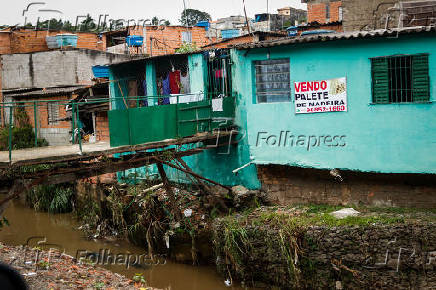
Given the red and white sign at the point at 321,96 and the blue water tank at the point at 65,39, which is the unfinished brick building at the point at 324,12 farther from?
the red and white sign at the point at 321,96

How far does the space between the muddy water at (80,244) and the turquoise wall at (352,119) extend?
143 inches

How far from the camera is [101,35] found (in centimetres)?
3022

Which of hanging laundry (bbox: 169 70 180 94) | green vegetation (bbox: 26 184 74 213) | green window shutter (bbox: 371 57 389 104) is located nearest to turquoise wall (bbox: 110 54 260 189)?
hanging laundry (bbox: 169 70 180 94)

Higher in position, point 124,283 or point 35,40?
point 35,40

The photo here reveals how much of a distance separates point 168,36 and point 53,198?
13.7 meters

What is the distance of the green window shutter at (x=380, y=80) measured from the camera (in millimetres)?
11312

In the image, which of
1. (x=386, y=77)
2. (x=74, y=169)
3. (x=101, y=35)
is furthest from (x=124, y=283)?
(x=101, y=35)

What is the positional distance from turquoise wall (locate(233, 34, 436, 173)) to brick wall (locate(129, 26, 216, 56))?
1472 centimetres

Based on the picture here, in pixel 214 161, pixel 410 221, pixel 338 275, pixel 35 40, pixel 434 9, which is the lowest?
pixel 338 275

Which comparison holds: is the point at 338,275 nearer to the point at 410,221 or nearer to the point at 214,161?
the point at 410,221

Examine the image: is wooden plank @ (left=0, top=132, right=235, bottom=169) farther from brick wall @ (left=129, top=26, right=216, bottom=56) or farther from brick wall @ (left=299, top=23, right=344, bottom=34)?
brick wall @ (left=129, top=26, right=216, bottom=56)

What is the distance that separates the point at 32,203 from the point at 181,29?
1431 cm

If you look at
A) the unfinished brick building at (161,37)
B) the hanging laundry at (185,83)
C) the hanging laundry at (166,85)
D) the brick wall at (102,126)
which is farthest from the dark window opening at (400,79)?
the unfinished brick building at (161,37)

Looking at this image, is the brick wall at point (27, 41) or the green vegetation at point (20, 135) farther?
the brick wall at point (27, 41)
